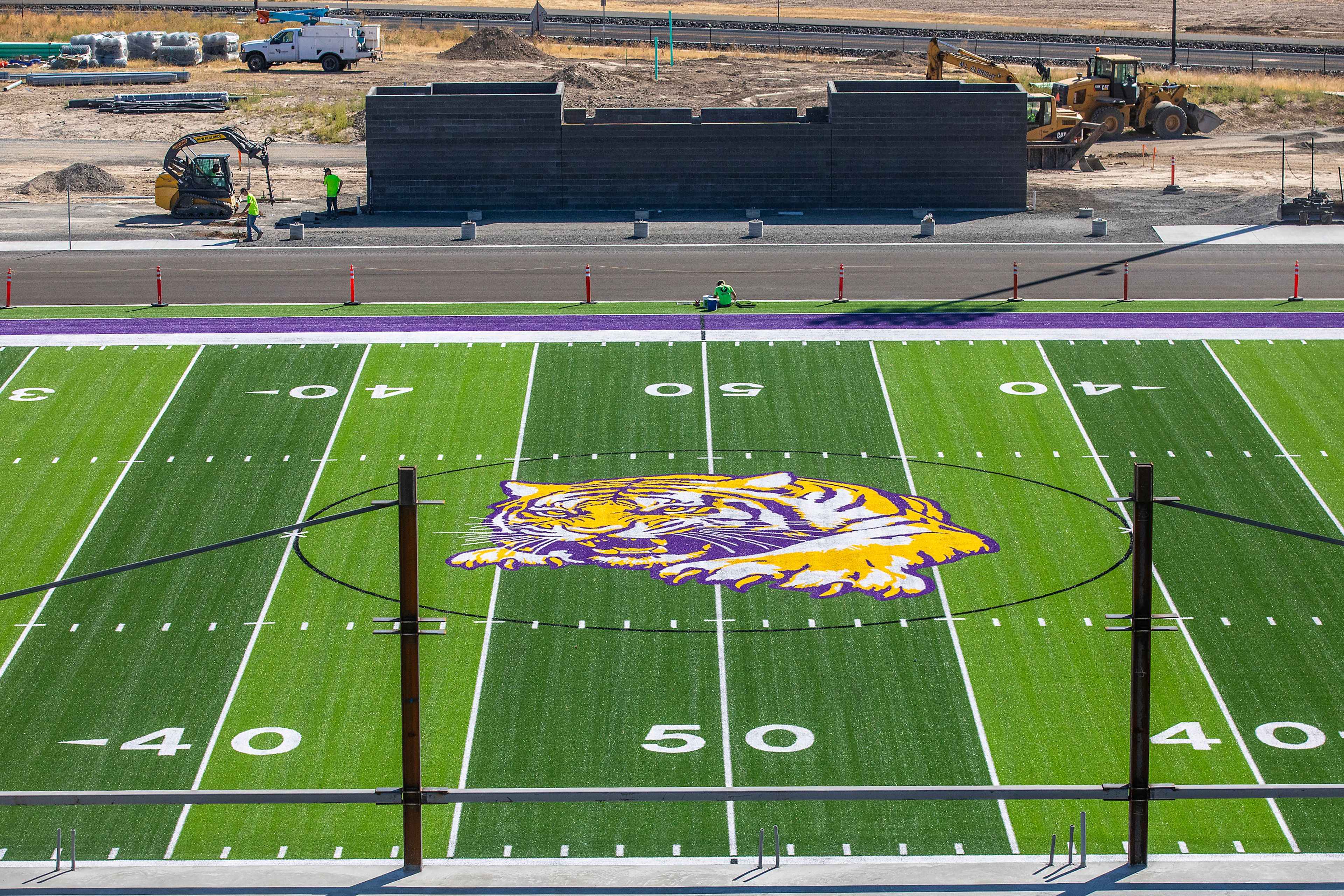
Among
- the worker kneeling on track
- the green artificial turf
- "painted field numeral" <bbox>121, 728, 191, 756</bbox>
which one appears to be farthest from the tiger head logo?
the green artificial turf

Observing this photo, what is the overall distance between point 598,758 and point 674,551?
612 centimetres

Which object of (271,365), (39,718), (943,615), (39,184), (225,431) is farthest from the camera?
(39,184)

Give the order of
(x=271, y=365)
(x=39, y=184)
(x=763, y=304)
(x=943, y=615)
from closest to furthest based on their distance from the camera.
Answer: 1. (x=943, y=615)
2. (x=271, y=365)
3. (x=763, y=304)
4. (x=39, y=184)

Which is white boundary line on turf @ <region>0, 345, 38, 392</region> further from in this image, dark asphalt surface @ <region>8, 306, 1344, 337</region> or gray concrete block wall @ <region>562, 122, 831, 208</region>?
gray concrete block wall @ <region>562, 122, 831, 208</region>

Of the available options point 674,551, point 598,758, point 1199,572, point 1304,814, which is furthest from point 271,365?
point 1304,814

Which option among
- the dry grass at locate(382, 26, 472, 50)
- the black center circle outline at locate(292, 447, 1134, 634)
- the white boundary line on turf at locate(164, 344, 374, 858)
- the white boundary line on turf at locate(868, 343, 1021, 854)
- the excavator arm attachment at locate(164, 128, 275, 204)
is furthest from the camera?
the dry grass at locate(382, 26, 472, 50)

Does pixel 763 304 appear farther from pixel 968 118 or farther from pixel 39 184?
pixel 39 184

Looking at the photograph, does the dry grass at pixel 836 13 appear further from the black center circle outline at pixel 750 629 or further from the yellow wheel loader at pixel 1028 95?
the black center circle outline at pixel 750 629

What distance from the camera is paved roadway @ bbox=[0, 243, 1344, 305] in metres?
42.4

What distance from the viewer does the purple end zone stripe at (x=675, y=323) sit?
38219 millimetres

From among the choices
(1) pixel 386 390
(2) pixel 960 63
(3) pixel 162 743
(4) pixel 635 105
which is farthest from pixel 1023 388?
(4) pixel 635 105

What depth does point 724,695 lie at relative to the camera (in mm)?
23672

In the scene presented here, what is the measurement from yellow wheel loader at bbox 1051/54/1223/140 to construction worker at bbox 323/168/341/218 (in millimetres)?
30383

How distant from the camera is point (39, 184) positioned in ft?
192
